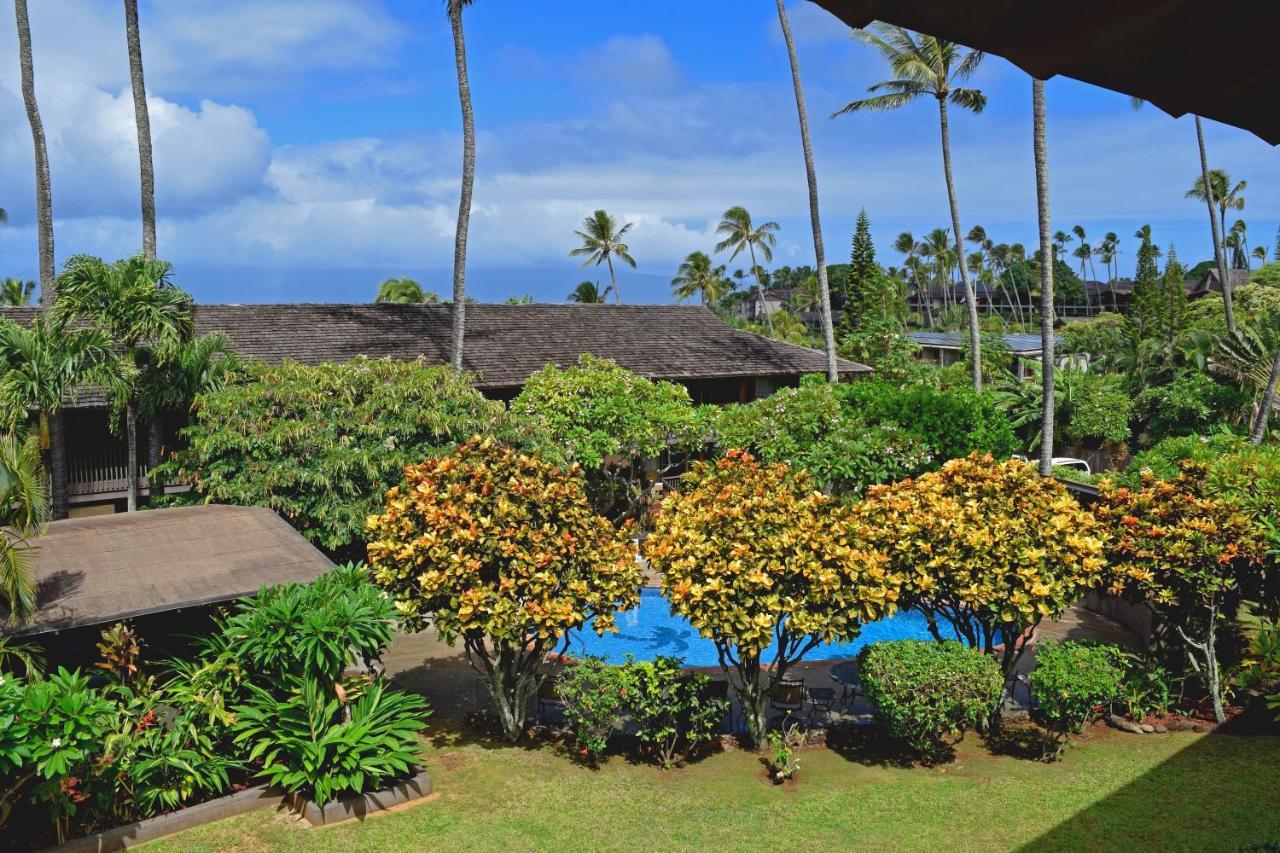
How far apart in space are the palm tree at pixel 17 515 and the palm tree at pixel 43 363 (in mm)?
5998

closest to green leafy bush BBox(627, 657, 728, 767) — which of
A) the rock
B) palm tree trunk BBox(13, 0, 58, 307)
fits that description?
the rock

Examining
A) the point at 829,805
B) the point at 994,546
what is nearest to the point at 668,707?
the point at 829,805

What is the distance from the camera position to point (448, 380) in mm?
19594

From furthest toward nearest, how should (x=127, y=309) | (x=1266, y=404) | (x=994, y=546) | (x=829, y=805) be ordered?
(x=1266, y=404) < (x=127, y=309) < (x=994, y=546) < (x=829, y=805)

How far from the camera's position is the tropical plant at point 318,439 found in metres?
17.5

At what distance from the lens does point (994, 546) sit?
43.3ft

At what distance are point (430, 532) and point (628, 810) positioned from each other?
14.0 ft

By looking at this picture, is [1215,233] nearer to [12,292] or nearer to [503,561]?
[503,561]

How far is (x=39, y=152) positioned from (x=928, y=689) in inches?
904

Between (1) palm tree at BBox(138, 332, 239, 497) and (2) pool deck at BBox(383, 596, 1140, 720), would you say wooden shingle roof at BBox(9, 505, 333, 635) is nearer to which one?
(2) pool deck at BBox(383, 596, 1140, 720)

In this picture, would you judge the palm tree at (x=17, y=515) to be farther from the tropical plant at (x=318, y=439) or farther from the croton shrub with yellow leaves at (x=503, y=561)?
the tropical plant at (x=318, y=439)

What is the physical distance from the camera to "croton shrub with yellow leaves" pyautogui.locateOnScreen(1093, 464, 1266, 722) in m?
13.4

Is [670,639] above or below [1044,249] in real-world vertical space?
below

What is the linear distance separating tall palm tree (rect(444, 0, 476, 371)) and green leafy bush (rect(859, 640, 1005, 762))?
1420 centimetres
